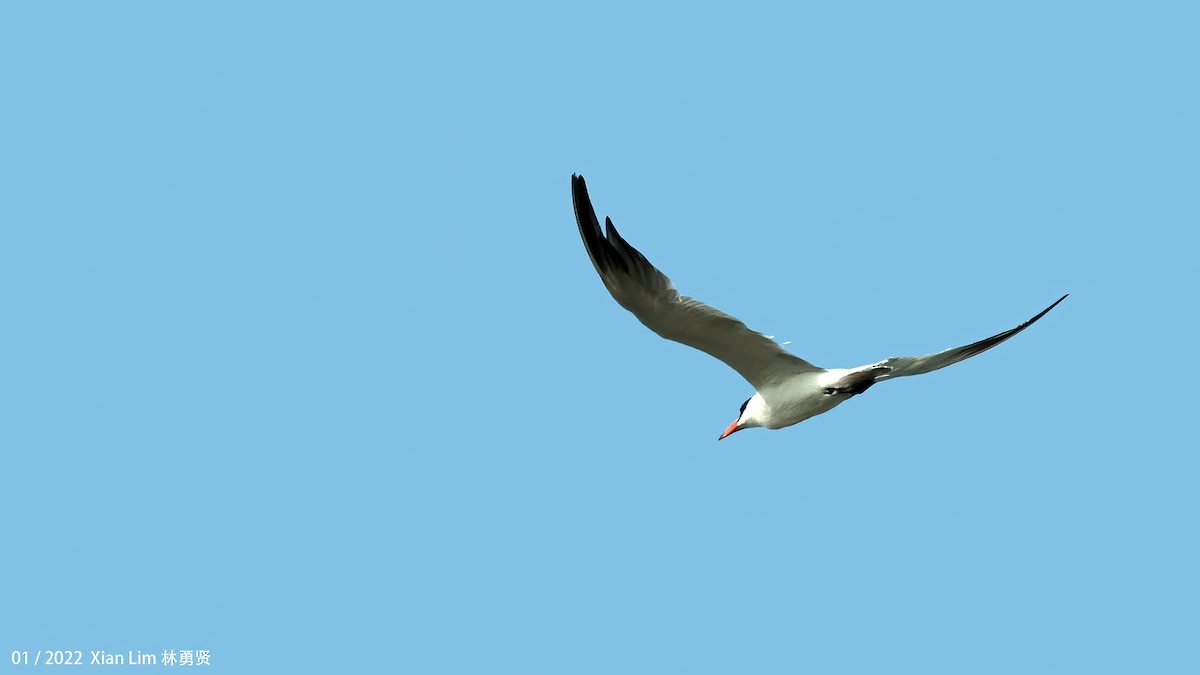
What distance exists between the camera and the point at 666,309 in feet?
28.1

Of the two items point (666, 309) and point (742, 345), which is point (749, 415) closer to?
point (742, 345)

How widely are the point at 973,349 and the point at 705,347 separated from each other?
2120mm

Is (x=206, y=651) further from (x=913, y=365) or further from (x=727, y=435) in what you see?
(x=913, y=365)

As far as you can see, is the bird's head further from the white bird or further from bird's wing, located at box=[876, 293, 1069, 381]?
bird's wing, located at box=[876, 293, 1069, 381]

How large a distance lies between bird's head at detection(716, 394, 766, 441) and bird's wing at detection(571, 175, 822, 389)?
1.40 ft

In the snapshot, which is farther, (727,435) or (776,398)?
(727,435)

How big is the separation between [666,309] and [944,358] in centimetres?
231

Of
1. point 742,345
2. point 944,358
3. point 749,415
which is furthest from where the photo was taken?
point 749,415

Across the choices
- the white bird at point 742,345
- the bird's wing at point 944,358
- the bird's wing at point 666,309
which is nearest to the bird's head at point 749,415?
the white bird at point 742,345

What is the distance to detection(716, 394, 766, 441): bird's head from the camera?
980 centimetres

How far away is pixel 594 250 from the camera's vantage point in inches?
327

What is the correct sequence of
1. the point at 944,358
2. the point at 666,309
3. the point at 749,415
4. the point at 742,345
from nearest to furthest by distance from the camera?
the point at 666,309
the point at 944,358
the point at 742,345
the point at 749,415

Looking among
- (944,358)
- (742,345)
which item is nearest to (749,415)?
(742,345)

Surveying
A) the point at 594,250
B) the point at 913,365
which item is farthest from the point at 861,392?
the point at 594,250
